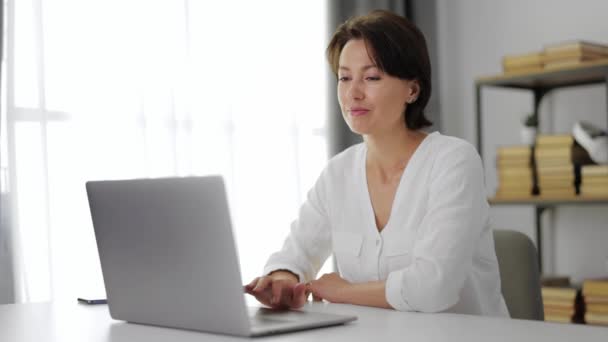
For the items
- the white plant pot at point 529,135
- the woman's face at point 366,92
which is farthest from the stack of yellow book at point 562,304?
the woman's face at point 366,92

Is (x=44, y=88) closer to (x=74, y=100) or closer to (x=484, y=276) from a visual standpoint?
(x=74, y=100)

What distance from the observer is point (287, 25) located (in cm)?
343

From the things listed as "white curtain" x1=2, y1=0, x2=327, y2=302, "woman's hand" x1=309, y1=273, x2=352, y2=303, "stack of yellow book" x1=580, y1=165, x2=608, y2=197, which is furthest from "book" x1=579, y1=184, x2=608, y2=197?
"woman's hand" x1=309, y1=273, x2=352, y2=303

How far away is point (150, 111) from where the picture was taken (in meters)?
2.95

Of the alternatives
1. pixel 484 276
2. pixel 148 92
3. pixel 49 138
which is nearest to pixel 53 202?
pixel 49 138

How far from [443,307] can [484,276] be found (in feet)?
0.68

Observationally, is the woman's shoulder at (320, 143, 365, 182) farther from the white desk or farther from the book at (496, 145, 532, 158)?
the book at (496, 145, 532, 158)

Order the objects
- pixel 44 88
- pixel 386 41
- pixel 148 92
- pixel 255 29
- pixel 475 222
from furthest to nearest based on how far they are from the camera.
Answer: pixel 255 29 → pixel 148 92 → pixel 44 88 → pixel 386 41 → pixel 475 222

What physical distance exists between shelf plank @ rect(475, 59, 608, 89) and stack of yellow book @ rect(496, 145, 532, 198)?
0.88 feet

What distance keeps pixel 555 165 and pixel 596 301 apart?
521 millimetres

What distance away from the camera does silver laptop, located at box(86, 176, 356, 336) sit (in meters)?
1.11

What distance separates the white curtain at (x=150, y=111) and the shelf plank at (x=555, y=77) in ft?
2.39

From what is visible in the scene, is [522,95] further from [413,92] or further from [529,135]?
[413,92]

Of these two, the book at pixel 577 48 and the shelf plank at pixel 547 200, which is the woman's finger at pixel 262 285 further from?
the book at pixel 577 48
